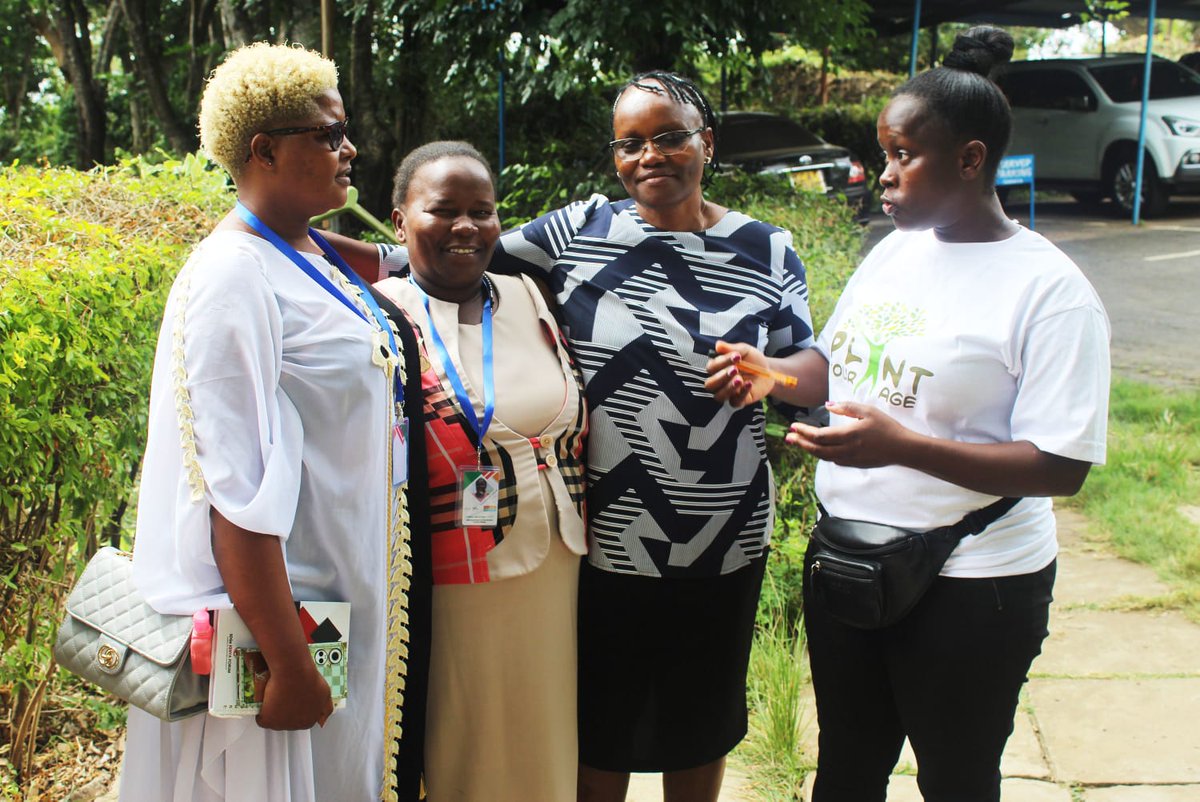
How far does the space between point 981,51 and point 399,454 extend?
144 centimetres

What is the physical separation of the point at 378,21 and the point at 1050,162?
8762 millimetres

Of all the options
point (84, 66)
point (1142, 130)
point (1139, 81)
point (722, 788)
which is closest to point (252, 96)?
point (722, 788)

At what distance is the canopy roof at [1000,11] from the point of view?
14.4 metres

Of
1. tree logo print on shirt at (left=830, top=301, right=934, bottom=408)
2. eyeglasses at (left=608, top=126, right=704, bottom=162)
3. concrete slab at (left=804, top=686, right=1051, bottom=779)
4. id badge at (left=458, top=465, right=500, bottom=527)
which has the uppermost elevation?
eyeglasses at (left=608, top=126, right=704, bottom=162)

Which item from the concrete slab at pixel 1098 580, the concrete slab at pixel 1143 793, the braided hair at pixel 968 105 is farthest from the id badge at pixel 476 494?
the concrete slab at pixel 1098 580

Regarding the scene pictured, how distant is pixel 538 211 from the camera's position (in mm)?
7227

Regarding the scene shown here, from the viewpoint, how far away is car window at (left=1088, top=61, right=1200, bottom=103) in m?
13.7

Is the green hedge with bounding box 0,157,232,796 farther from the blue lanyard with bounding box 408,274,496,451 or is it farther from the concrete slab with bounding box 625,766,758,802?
the concrete slab with bounding box 625,766,758,802

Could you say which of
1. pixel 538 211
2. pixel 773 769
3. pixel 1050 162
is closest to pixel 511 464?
pixel 773 769

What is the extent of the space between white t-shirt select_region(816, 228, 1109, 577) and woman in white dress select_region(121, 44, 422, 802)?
0.94 metres

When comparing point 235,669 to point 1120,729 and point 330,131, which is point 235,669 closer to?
point 330,131

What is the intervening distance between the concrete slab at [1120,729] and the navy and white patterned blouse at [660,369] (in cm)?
149

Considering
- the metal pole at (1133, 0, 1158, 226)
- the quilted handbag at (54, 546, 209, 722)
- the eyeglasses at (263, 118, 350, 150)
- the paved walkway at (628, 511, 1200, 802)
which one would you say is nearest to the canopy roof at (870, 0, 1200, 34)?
the metal pole at (1133, 0, 1158, 226)

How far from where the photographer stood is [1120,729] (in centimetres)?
356
